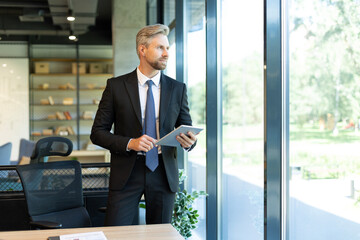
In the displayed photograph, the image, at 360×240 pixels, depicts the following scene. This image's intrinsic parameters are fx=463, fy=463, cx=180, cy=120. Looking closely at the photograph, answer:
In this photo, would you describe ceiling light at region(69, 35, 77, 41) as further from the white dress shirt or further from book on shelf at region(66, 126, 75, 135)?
the white dress shirt

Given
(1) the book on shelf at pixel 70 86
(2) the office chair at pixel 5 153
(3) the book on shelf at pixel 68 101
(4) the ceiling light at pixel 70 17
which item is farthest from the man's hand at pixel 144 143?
(1) the book on shelf at pixel 70 86

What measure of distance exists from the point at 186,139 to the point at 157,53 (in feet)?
1.75

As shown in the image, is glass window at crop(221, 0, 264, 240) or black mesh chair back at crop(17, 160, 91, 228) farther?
glass window at crop(221, 0, 264, 240)

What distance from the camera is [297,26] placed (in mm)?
2383

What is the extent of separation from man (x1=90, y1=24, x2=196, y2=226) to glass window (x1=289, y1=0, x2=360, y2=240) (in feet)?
2.10

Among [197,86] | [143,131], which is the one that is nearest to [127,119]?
[143,131]

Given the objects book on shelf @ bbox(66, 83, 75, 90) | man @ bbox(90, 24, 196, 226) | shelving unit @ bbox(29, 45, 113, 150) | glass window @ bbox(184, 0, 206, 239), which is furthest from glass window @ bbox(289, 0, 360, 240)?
book on shelf @ bbox(66, 83, 75, 90)

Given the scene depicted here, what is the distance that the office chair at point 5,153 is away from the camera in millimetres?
5658

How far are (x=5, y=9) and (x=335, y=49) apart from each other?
17.5 ft

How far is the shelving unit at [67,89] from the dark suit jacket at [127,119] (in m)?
4.61

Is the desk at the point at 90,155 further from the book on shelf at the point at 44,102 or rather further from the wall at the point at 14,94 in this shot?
the book on shelf at the point at 44,102

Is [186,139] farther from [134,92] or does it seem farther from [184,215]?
[184,215]

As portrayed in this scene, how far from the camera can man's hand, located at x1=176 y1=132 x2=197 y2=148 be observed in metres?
2.43

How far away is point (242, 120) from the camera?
3.24 meters
